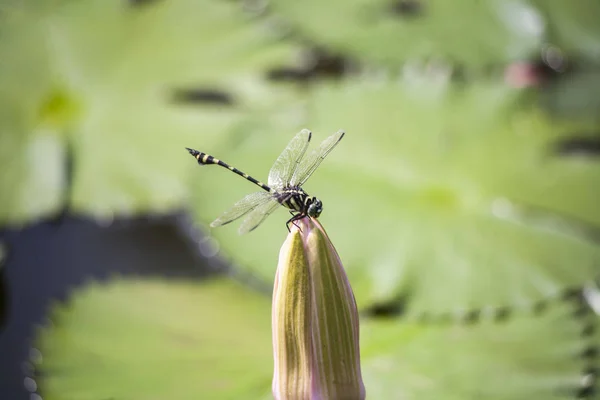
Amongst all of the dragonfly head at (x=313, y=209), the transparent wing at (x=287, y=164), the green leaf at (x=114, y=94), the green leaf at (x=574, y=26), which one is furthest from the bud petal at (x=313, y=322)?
the green leaf at (x=574, y=26)

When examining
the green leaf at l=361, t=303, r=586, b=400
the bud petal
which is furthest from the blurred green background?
the bud petal

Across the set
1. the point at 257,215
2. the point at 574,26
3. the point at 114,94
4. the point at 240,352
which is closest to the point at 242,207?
the point at 257,215

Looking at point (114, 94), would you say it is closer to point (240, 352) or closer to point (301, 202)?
point (240, 352)

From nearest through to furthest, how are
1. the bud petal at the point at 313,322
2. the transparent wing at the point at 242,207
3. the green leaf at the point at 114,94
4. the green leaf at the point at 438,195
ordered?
the bud petal at the point at 313,322 < the transparent wing at the point at 242,207 < the green leaf at the point at 438,195 < the green leaf at the point at 114,94

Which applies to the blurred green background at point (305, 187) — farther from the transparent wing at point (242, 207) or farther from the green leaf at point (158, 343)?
the transparent wing at point (242, 207)

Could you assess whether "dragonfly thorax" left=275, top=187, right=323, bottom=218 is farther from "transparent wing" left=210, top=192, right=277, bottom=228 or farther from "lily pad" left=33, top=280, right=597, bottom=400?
"lily pad" left=33, top=280, right=597, bottom=400
